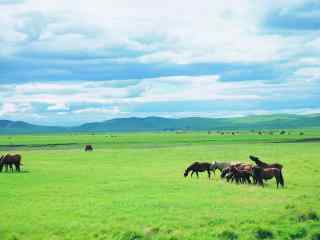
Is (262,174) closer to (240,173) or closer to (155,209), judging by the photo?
(240,173)

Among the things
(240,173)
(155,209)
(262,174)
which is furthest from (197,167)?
(155,209)

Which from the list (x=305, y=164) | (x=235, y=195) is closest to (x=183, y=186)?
(x=235, y=195)

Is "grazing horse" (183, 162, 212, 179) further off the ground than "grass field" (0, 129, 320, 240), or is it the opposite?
"grazing horse" (183, 162, 212, 179)

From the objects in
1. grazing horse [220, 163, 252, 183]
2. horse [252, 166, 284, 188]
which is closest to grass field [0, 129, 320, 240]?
horse [252, 166, 284, 188]

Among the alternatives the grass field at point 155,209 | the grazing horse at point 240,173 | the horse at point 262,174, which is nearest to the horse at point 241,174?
the grazing horse at point 240,173

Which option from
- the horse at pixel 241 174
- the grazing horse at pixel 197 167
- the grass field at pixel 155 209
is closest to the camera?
the grass field at pixel 155 209

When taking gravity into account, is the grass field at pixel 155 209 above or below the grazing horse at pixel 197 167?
below

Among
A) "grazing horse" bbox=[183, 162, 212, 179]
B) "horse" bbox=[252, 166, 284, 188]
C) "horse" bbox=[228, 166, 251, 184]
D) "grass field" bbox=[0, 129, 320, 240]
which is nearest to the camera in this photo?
"grass field" bbox=[0, 129, 320, 240]

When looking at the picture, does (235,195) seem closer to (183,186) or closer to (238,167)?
(183,186)

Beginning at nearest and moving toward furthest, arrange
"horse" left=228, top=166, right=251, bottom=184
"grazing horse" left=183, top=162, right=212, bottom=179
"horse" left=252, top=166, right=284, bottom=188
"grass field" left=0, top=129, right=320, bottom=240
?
"grass field" left=0, top=129, right=320, bottom=240
"horse" left=252, top=166, right=284, bottom=188
"horse" left=228, top=166, right=251, bottom=184
"grazing horse" left=183, top=162, right=212, bottom=179

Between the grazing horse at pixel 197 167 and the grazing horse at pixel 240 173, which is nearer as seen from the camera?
the grazing horse at pixel 240 173

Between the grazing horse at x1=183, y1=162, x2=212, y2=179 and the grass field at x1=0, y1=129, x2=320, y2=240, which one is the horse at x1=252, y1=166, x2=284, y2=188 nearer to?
the grass field at x1=0, y1=129, x2=320, y2=240

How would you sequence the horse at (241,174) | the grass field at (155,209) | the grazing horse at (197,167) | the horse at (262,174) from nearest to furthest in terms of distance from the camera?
1. the grass field at (155,209)
2. the horse at (262,174)
3. the horse at (241,174)
4. the grazing horse at (197,167)

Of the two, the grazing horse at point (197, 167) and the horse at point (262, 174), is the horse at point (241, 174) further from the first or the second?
the grazing horse at point (197, 167)
